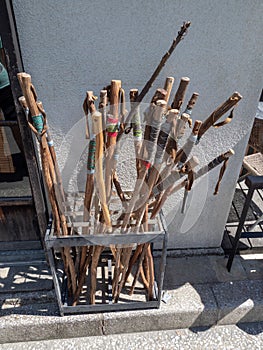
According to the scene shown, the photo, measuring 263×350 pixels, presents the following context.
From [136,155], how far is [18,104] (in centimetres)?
81

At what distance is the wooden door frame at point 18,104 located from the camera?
5.14 ft

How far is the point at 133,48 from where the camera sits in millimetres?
1782

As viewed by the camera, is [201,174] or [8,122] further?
[8,122]

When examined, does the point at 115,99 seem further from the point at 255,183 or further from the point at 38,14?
the point at 255,183

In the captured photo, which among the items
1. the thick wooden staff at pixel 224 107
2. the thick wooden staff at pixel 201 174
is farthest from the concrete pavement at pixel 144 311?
the thick wooden staff at pixel 224 107

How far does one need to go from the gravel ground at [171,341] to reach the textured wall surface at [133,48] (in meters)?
1.48

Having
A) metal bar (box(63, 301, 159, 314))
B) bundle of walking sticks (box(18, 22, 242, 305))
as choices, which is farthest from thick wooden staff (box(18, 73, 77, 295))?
metal bar (box(63, 301, 159, 314))

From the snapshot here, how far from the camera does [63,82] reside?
72.5 inches

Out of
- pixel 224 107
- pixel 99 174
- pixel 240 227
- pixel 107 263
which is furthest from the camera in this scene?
pixel 107 263

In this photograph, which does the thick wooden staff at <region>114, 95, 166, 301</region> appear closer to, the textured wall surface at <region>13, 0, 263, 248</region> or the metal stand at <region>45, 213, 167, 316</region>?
the metal stand at <region>45, 213, 167, 316</region>

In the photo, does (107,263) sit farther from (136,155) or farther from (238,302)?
(136,155)

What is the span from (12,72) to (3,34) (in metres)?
0.20

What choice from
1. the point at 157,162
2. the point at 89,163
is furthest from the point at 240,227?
the point at 89,163

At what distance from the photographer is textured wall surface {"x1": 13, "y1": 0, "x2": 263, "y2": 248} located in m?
1.66
